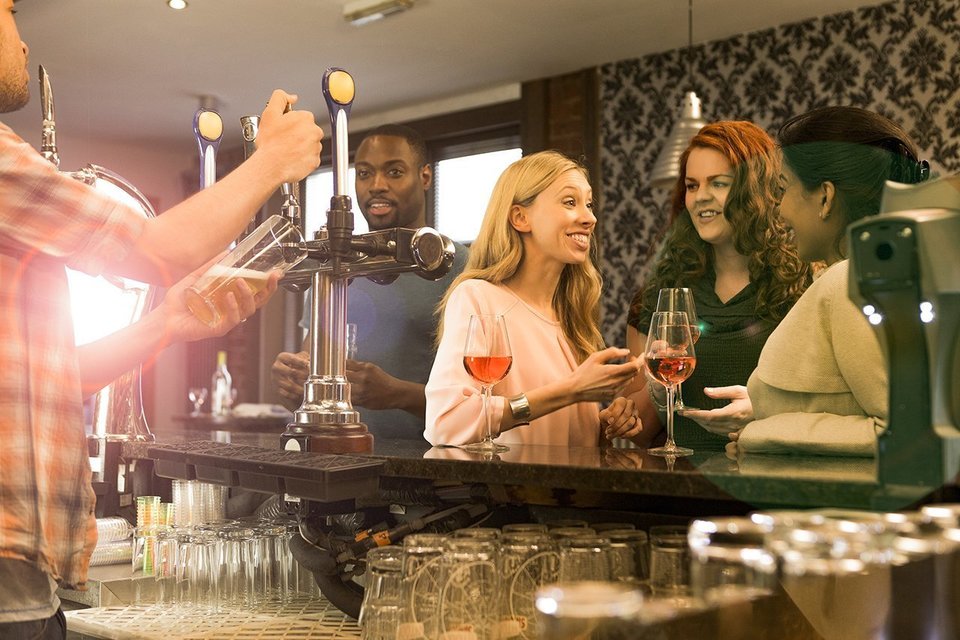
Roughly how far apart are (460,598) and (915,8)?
Answer: 4.87m

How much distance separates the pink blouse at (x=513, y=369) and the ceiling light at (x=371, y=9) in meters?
3.09

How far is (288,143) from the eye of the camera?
1436 millimetres

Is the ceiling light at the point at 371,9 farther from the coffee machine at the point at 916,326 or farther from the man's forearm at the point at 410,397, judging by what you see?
the coffee machine at the point at 916,326

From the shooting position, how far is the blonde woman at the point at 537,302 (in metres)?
2.02

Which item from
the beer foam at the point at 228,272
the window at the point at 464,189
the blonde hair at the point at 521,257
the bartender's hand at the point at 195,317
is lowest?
the bartender's hand at the point at 195,317

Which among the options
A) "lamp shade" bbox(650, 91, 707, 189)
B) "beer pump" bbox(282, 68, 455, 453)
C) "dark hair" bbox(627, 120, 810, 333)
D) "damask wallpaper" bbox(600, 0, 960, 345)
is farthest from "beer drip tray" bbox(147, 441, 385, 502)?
"damask wallpaper" bbox(600, 0, 960, 345)

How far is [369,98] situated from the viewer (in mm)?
6949

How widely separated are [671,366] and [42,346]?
1.00 m

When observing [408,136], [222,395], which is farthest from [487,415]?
[222,395]

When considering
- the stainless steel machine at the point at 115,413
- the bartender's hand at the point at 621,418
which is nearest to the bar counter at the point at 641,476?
the stainless steel machine at the point at 115,413

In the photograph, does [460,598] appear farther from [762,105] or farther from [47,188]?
[762,105]

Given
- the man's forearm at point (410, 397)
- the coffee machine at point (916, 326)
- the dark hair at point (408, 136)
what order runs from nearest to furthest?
the coffee machine at point (916, 326) < the man's forearm at point (410, 397) < the dark hair at point (408, 136)

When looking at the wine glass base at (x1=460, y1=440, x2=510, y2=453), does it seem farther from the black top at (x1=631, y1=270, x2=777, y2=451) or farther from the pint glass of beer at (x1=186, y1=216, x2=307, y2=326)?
the black top at (x1=631, y1=270, x2=777, y2=451)

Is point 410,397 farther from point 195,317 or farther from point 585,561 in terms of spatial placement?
point 585,561
